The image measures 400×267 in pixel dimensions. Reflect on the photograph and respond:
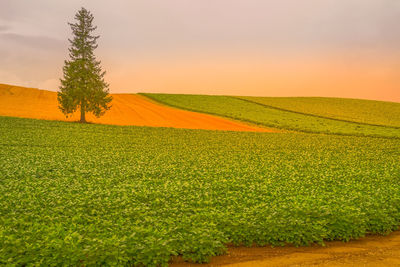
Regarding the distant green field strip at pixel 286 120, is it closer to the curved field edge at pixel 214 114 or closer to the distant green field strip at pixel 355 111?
the curved field edge at pixel 214 114

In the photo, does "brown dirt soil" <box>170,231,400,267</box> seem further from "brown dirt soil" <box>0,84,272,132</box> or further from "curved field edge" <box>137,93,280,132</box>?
"curved field edge" <box>137,93,280,132</box>

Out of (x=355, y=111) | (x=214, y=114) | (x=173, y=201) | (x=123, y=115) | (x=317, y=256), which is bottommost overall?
(x=317, y=256)

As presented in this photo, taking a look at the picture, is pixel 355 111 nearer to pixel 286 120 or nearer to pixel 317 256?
pixel 286 120

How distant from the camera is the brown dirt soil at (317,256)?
33.3 feet

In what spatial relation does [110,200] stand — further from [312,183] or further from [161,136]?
[161,136]

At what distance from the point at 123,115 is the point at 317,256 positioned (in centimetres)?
4986

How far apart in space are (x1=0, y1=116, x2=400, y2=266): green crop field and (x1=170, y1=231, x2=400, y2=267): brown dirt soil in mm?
332

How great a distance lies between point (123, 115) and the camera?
56.8 metres

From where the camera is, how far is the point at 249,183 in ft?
56.6

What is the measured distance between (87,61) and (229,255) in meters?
43.7

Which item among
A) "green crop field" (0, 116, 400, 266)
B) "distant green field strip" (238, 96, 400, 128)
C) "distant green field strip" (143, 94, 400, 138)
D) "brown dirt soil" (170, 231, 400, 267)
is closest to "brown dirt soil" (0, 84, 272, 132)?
"distant green field strip" (143, 94, 400, 138)

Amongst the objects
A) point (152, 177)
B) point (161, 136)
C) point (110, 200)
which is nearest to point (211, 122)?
point (161, 136)

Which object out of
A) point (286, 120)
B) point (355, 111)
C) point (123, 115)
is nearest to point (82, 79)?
point (123, 115)

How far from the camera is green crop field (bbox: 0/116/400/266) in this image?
9.53 meters
